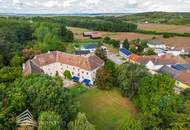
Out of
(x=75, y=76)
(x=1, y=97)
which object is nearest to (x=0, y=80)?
(x=1, y=97)

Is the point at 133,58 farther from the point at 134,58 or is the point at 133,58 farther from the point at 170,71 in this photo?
the point at 170,71

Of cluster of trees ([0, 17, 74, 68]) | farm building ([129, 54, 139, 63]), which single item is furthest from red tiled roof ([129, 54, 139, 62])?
cluster of trees ([0, 17, 74, 68])

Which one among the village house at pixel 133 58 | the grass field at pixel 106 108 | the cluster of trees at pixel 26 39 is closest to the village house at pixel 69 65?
the grass field at pixel 106 108

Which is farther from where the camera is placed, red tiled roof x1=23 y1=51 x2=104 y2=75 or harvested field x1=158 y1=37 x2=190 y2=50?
harvested field x1=158 y1=37 x2=190 y2=50

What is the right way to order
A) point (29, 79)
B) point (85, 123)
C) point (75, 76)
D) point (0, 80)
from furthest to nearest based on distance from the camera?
point (75, 76), point (0, 80), point (29, 79), point (85, 123)

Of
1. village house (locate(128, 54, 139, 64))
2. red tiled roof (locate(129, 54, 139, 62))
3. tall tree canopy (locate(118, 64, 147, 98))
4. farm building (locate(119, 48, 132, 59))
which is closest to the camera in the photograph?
tall tree canopy (locate(118, 64, 147, 98))

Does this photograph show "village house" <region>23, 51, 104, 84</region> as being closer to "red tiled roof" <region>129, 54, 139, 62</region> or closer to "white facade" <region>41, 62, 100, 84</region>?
"white facade" <region>41, 62, 100, 84</region>

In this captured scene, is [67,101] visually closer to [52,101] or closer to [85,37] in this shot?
[52,101]

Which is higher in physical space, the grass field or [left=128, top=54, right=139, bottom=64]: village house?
[left=128, top=54, right=139, bottom=64]: village house
